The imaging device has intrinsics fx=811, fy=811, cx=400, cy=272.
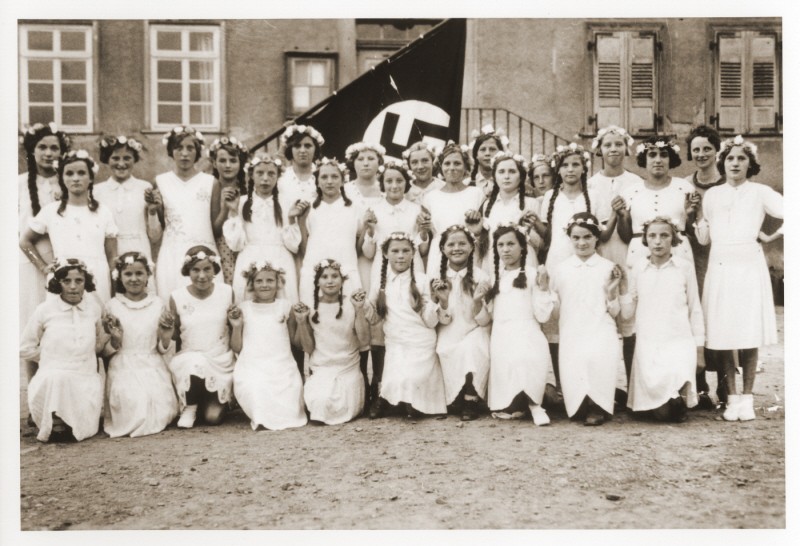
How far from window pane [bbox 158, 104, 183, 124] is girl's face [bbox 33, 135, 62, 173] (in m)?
2.52

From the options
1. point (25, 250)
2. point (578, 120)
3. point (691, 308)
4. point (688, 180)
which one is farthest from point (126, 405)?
point (578, 120)

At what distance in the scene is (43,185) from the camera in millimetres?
4656

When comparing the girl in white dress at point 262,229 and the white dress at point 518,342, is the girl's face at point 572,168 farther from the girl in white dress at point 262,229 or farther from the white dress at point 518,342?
the girl in white dress at point 262,229

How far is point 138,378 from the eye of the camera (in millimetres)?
4410

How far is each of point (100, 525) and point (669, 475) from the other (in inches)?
103

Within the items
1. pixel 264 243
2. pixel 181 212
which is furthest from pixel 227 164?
pixel 264 243

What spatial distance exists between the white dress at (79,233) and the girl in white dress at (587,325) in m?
2.56

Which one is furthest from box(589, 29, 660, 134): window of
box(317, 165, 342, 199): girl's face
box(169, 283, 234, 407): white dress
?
box(169, 283, 234, 407): white dress

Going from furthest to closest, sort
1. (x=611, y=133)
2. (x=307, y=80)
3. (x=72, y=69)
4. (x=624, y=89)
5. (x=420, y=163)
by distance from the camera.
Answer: (x=307, y=80)
(x=624, y=89)
(x=72, y=69)
(x=420, y=163)
(x=611, y=133)

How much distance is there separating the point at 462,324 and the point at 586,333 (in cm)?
68

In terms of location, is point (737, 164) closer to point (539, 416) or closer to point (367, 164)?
point (539, 416)

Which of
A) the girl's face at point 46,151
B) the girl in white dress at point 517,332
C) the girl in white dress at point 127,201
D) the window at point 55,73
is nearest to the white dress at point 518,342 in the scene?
the girl in white dress at point 517,332

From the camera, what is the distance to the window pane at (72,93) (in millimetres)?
5676
